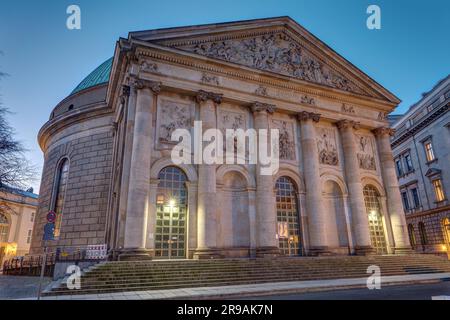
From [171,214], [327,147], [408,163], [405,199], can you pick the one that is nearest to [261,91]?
[327,147]

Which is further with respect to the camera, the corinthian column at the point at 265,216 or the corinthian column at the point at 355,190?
the corinthian column at the point at 355,190

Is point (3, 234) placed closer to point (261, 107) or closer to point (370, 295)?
point (261, 107)

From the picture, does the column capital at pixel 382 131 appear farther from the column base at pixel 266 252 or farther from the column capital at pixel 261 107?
the column base at pixel 266 252

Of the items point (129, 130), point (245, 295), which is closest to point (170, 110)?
point (129, 130)

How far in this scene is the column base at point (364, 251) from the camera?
2038 centimetres

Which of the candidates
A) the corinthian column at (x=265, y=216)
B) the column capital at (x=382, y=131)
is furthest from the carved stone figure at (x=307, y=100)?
the column capital at (x=382, y=131)

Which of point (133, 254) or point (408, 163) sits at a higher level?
point (408, 163)

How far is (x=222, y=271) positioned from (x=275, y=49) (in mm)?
16802

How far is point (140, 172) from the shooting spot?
52.9 feet

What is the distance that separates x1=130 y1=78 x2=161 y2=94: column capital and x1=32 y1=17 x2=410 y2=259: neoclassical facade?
59 millimetres

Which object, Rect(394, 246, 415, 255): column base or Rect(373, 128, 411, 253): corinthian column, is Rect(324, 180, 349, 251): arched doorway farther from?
Rect(373, 128, 411, 253): corinthian column

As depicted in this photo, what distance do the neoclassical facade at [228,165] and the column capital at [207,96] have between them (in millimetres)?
68

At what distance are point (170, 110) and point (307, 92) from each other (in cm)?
1083
